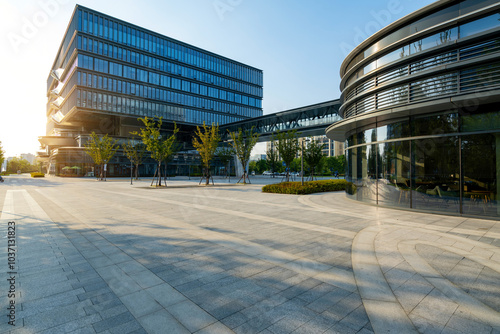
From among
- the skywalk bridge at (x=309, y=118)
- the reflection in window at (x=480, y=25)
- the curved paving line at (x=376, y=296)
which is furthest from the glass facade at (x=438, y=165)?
the skywalk bridge at (x=309, y=118)

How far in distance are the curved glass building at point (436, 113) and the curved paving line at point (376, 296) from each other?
23.9 feet

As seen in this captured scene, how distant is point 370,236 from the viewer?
737 centimetres

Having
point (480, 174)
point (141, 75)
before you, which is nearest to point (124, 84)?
point (141, 75)

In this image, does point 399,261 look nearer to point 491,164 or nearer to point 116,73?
point 491,164

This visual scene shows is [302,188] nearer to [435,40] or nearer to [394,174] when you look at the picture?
[394,174]

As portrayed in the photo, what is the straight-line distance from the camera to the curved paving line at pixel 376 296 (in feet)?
10.5

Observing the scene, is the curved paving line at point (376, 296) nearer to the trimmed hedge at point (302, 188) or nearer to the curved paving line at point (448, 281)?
the curved paving line at point (448, 281)

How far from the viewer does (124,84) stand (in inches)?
2571

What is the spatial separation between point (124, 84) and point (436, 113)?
6950 centimetres

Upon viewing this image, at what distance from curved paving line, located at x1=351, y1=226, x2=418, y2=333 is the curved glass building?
23.9 ft

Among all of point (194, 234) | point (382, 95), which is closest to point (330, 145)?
point (382, 95)

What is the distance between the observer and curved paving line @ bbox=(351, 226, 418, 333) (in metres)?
3.21

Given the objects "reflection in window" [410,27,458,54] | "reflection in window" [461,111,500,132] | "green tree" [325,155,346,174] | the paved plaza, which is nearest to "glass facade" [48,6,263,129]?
"green tree" [325,155,346,174]

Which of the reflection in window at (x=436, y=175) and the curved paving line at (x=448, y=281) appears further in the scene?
the reflection in window at (x=436, y=175)
